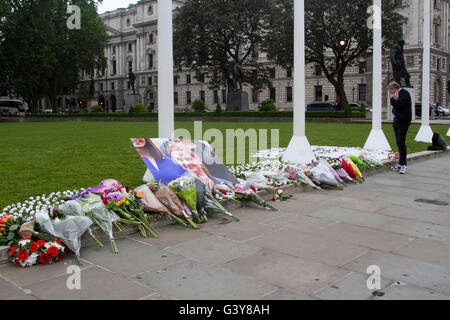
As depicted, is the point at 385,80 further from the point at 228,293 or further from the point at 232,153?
the point at 228,293

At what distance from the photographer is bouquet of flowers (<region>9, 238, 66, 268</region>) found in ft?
13.1

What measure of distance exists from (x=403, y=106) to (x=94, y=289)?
7494 millimetres

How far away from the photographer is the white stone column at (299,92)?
9070mm

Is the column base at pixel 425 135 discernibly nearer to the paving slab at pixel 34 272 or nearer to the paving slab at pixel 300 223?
the paving slab at pixel 300 223

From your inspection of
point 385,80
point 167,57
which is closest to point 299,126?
point 167,57

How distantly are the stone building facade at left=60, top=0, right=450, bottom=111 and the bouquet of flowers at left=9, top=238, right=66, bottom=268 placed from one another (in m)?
53.8

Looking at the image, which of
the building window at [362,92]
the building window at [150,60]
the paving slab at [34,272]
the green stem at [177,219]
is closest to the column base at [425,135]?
the green stem at [177,219]

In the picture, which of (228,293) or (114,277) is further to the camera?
(114,277)

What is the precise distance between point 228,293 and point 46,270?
1622 mm

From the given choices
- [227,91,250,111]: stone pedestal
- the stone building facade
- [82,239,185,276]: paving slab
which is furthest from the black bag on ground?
the stone building facade

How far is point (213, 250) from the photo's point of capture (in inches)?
175

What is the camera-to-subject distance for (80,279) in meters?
3.66

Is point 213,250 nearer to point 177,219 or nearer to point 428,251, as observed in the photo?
point 177,219

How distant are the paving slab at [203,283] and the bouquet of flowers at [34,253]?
0.92 m
